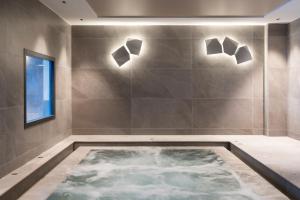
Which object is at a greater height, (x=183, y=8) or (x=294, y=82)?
(x=183, y=8)

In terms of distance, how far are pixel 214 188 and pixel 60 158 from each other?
2.74 m

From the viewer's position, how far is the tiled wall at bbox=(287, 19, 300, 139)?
7.43m

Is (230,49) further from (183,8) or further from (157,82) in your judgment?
(183,8)

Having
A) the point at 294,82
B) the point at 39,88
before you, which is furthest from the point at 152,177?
the point at 294,82

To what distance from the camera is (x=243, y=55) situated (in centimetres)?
823

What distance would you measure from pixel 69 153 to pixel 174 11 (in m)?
3.31

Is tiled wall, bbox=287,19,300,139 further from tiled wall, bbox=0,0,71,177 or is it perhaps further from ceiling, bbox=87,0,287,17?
tiled wall, bbox=0,0,71,177

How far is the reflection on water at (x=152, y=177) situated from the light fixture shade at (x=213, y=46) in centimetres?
236

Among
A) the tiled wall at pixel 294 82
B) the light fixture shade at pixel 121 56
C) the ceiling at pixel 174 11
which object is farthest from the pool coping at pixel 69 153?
A: the ceiling at pixel 174 11

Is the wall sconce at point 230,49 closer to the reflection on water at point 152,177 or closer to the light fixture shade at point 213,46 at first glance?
the light fixture shade at point 213,46

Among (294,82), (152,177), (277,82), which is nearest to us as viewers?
(152,177)

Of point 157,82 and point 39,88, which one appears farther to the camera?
point 157,82

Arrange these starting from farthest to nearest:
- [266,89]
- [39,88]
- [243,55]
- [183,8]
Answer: [243,55]
[266,89]
[183,8]
[39,88]

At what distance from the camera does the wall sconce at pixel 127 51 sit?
26.8 ft
